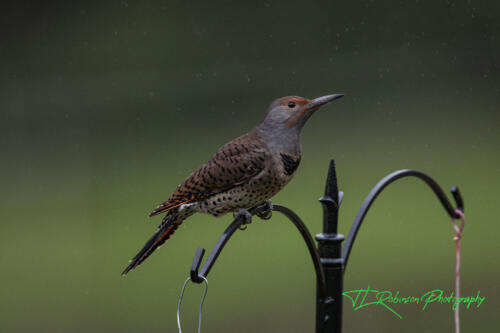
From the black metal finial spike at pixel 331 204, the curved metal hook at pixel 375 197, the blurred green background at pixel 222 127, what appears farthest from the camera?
the blurred green background at pixel 222 127

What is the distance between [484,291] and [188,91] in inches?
152

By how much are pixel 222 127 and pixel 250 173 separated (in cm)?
540

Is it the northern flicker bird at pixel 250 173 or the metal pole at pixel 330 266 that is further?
the northern flicker bird at pixel 250 173

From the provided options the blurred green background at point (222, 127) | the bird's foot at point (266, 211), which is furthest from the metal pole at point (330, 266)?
the blurred green background at point (222, 127)

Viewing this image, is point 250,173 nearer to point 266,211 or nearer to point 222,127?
point 266,211

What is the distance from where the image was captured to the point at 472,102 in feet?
27.9

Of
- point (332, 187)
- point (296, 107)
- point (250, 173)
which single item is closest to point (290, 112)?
point (296, 107)

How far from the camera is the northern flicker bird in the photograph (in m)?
2.12

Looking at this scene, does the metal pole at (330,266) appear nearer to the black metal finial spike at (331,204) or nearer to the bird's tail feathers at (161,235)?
the black metal finial spike at (331,204)

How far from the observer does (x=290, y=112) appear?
212cm

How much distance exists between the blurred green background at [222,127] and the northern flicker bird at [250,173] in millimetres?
4266

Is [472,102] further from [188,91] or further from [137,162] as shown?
→ [137,162]

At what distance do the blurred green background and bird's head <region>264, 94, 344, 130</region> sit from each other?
14.2ft

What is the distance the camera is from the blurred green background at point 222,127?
278 inches
